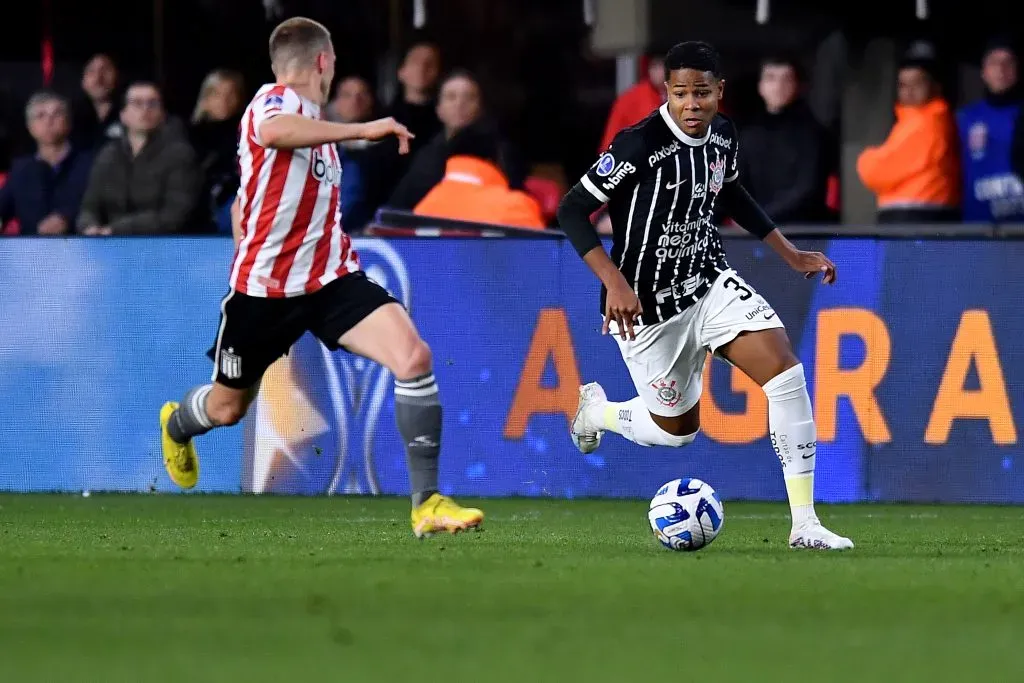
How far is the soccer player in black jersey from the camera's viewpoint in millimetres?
8281

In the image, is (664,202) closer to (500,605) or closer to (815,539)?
(815,539)

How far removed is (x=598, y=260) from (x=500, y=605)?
233 centimetres

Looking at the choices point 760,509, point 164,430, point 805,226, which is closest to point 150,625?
point 164,430

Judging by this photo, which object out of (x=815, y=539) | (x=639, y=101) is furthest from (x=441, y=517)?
(x=639, y=101)

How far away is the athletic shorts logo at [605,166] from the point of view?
8.38 metres

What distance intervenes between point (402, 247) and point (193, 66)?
203 inches

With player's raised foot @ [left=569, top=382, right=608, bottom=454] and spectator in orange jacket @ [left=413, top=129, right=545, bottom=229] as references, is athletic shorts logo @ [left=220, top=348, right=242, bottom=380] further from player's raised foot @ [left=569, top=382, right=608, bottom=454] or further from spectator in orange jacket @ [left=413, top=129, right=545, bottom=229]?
spectator in orange jacket @ [left=413, top=129, right=545, bottom=229]

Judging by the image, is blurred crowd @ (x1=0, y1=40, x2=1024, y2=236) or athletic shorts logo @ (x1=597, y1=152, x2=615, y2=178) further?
blurred crowd @ (x1=0, y1=40, x2=1024, y2=236)

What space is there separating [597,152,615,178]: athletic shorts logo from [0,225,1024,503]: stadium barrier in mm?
3378

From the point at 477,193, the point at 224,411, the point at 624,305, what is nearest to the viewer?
the point at 624,305

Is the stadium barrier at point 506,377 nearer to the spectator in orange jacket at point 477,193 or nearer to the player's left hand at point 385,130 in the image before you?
the spectator in orange jacket at point 477,193

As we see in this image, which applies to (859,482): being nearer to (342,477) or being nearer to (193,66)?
(342,477)

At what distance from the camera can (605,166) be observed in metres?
8.38

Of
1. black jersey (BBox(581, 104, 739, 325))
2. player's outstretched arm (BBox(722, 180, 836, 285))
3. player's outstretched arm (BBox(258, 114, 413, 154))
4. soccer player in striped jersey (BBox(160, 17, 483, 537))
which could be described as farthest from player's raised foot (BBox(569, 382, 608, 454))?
player's outstretched arm (BBox(258, 114, 413, 154))
